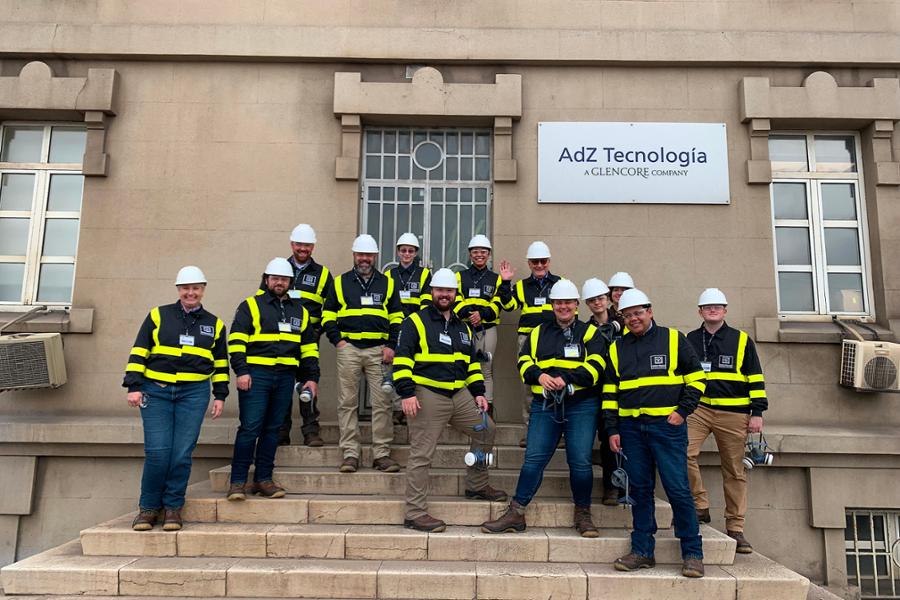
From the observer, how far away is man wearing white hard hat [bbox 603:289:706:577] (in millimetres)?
4680

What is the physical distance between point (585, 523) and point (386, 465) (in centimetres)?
195

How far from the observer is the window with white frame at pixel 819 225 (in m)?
7.55

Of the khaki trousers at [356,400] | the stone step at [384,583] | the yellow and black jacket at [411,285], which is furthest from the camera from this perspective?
the yellow and black jacket at [411,285]

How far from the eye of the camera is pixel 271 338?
18.2ft

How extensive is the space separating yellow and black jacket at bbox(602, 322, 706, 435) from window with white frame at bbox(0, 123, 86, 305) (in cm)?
676

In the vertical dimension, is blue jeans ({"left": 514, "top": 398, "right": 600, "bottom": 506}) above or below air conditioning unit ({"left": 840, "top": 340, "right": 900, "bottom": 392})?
below

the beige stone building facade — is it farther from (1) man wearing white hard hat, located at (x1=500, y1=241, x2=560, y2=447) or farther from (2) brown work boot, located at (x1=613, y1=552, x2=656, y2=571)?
(2) brown work boot, located at (x1=613, y1=552, x2=656, y2=571)

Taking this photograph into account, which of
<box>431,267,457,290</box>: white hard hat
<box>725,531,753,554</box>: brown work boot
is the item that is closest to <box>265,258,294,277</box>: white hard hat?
<box>431,267,457,290</box>: white hard hat

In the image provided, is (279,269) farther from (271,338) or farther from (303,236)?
(303,236)

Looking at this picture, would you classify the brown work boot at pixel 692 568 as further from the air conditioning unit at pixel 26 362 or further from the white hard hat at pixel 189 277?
the air conditioning unit at pixel 26 362

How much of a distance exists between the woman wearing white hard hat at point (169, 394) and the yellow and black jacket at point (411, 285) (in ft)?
6.66

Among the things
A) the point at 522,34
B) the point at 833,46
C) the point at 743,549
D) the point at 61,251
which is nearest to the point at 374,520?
the point at 743,549

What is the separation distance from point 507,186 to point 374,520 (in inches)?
166

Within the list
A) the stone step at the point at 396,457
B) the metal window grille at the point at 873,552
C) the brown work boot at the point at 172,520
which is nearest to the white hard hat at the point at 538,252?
the stone step at the point at 396,457
